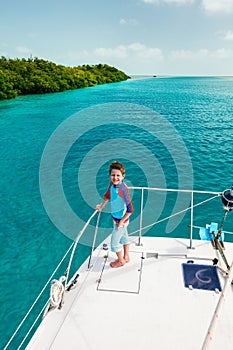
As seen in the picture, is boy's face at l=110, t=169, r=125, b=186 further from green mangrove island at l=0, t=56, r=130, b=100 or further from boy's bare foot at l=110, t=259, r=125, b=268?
green mangrove island at l=0, t=56, r=130, b=100

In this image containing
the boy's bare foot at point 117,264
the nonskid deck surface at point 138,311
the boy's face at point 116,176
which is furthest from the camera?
the boy's bare foot at point 117,264

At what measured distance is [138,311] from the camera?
3.61 m

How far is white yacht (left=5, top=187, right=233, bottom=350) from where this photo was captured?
3215mm

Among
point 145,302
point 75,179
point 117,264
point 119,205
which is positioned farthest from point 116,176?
point 75,179

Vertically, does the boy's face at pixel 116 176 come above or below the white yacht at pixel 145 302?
above

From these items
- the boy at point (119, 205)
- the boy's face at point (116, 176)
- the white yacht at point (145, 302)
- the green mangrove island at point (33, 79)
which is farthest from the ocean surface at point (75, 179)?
the green mangrove island at point (33, 79)

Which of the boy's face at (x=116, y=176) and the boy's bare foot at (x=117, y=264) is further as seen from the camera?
the boy's bare foot at (x=117, y=264)

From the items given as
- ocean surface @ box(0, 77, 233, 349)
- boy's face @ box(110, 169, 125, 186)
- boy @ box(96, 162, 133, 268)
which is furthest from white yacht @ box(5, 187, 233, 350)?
ocean surface @ box(0, 77, 233, 349)

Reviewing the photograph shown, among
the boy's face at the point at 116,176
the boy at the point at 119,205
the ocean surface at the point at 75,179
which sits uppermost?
the boy's face at the point at 116,176

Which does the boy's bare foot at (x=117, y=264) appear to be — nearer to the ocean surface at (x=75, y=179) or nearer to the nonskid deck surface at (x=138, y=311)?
the nonskid deck surface at (x=138, y=311)

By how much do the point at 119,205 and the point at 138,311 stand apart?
157cm

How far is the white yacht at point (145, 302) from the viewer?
3215 mm

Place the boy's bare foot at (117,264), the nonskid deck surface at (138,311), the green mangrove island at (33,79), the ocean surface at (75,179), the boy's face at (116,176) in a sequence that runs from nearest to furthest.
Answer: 1. the nonskid deck surface at (138,311)
2. the boy's face at (116,176)
3. the boy's bare foot at (117,264)
4. the ocean surface at (75,179)
5. the green mangrove island at (33,79)

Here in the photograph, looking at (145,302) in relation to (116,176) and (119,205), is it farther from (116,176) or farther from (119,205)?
(116,176)
